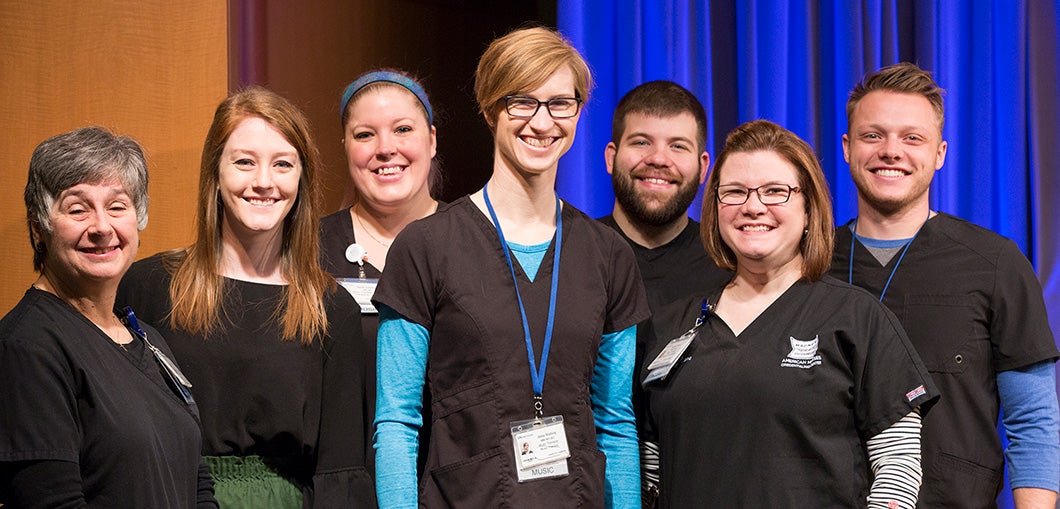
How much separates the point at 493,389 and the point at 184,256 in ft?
2.50

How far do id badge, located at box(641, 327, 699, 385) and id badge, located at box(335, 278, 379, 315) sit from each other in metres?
0.67

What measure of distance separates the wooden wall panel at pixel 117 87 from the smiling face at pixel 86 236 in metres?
1.75

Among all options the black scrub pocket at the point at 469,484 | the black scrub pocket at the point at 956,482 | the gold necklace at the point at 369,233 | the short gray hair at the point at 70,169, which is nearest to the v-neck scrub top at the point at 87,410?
the short gray hair at the point at 70,169

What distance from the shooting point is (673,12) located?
3.49 m

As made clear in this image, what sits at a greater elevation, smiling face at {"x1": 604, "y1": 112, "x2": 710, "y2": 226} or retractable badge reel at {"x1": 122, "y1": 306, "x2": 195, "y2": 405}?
smiling face at {"x1": 604, "y1": 112, "x2": 710, "y2": 226}

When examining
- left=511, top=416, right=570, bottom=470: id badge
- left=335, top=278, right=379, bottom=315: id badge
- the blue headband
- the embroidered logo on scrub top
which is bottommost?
left=511, top=416, right=570, bottom=470: id badge

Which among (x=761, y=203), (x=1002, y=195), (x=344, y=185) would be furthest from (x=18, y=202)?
(x=1002, y=195)

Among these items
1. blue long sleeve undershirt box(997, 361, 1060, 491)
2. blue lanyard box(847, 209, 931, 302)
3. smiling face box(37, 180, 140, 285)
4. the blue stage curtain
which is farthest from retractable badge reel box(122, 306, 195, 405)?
blue long sleeve undershirt box(997, 361, 1060, 491)

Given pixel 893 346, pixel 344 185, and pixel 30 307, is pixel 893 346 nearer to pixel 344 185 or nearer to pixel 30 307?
pixel 30 307

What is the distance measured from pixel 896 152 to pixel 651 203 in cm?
64

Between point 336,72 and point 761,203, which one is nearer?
point 761,203

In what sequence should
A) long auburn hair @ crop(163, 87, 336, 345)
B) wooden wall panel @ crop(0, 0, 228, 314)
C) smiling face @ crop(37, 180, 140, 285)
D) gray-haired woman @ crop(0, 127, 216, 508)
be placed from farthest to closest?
wooden wall panel @ crop(0, 0, 228, 314) < long auburn hair @ crop(163, 87, 336, 345) < smiling face @ crop(37, 180, 140, 285) < gray-haired woman @ crop(0, 127, 216, 508)

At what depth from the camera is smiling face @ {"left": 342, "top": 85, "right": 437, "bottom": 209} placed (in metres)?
2.70

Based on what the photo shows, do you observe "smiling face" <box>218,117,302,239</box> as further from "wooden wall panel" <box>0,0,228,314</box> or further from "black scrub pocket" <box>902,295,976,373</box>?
"black scrub pocket" <box>902,295,976,373</box>
